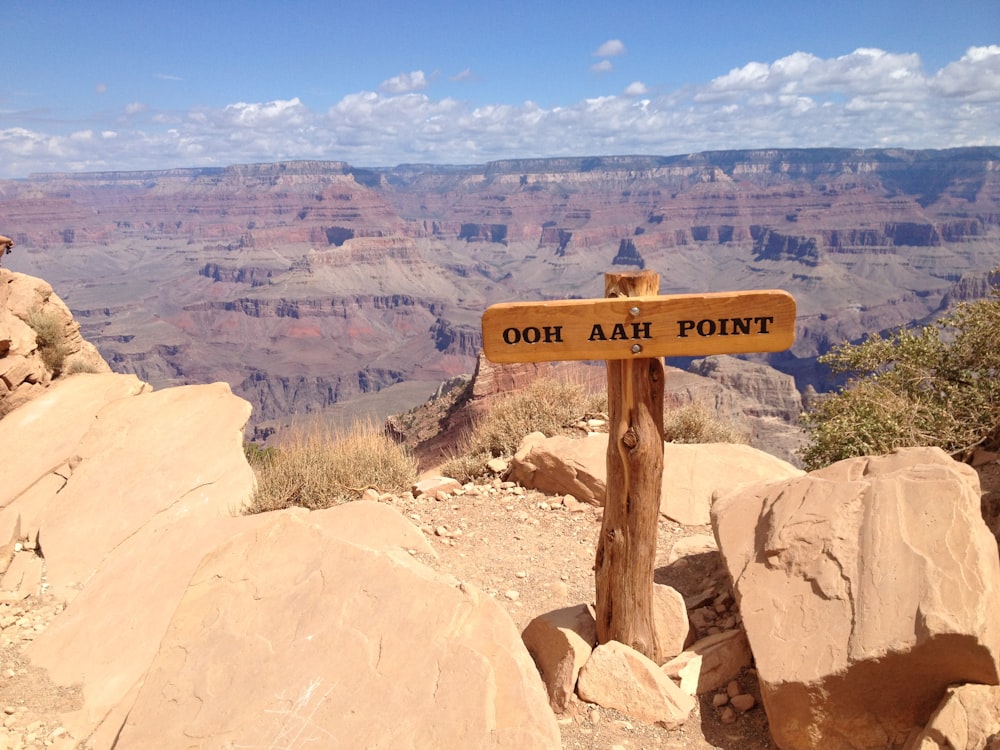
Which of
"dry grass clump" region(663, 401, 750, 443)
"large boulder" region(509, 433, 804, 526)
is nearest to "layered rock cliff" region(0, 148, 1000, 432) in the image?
"dry grass clump" region(663, 401, 750, 443)

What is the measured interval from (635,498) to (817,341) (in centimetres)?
13331

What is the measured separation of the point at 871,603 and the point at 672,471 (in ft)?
11.1

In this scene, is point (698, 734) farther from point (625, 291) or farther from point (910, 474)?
point (625, 291)

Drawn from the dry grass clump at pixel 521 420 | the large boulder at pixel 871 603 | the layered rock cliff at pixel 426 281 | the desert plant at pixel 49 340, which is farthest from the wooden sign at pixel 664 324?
the layered rock cliff at pixel 426 281

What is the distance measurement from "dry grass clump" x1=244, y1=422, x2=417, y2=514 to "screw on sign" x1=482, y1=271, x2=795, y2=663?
3619 millimetres

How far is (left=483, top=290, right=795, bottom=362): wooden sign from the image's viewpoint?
3348 mm

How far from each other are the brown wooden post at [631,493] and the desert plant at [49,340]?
27.2ft

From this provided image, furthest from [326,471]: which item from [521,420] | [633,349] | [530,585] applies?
[633,349]

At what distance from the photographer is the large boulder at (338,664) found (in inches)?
112

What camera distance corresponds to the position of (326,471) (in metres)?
6.88

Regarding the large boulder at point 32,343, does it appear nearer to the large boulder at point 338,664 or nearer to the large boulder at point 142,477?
the large boulder at point 142,477

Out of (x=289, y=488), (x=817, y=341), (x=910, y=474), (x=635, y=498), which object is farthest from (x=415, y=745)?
(x=817, y=341)

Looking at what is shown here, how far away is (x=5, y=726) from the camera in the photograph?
13.6 feet

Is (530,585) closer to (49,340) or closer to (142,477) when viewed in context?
(142,477)
